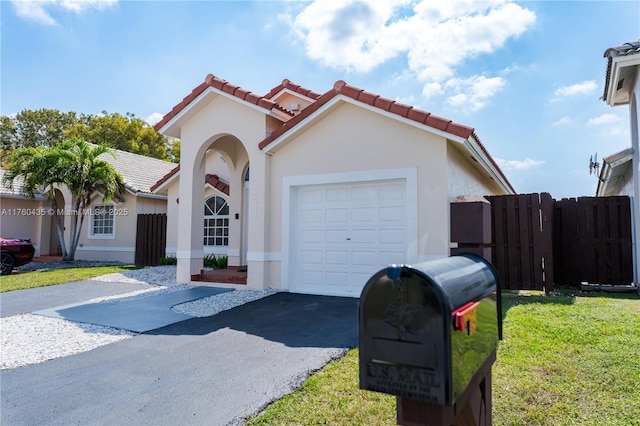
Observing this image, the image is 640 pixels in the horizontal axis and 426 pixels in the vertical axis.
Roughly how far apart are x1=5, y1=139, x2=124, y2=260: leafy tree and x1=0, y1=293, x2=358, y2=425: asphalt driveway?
12758 millimetres

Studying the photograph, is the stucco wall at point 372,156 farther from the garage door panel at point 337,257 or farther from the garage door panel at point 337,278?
the garage door panel at point 337,278

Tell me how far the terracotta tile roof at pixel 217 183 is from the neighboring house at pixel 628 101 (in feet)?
41.2

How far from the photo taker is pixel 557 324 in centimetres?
599

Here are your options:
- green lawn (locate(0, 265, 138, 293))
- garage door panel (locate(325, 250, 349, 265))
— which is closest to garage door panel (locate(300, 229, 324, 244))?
garage door panel (locate(325, 250, 349, 265))

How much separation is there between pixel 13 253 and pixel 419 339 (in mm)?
17668

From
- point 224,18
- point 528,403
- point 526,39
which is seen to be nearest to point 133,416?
point 528,403

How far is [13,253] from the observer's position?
14.5m

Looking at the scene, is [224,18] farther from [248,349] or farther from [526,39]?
[248,349]

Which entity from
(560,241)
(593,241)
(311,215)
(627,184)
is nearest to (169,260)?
(311,215)

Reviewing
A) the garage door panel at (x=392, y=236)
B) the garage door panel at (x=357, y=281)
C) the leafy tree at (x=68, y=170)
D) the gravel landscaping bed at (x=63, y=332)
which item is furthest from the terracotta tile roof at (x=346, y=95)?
the leafy tree at (x=68, y=170)

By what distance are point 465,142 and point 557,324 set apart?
388 centimetres

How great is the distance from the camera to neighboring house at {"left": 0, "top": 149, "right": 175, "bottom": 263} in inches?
728

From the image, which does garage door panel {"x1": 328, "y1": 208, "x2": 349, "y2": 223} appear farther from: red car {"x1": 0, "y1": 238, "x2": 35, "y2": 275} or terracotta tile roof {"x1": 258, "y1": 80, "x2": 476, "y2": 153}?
red car {"x1": 0, "y1": 238, "x2": 35, "y2": 275}

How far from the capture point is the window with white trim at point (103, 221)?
19047mm
